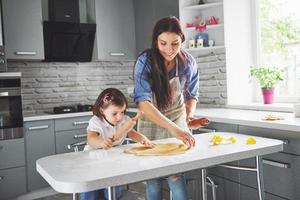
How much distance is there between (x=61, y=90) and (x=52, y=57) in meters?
0.43

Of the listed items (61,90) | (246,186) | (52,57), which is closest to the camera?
(246,186)

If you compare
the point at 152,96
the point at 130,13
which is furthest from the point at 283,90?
the point at 130,13

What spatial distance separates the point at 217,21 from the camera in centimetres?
324

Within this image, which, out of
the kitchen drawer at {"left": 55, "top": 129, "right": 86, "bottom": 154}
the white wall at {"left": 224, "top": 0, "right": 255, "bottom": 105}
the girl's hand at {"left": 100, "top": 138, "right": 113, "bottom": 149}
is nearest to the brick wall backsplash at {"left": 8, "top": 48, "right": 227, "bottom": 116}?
the white wall at {"left": 224, "top": 0, "right": 255, "bottom": 105}

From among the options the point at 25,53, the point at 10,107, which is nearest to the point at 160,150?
the point at 10,107

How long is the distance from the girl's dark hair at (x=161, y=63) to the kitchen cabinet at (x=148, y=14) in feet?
5.73

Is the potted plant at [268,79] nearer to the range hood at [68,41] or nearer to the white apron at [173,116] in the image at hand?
the white apron at [173,116]

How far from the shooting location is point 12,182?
3.16 metres

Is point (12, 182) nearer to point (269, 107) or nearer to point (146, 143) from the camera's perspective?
point (146, 143)

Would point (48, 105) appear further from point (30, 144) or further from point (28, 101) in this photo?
point (30, 144)

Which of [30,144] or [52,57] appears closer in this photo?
[30,144]

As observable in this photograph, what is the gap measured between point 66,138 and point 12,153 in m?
0.54

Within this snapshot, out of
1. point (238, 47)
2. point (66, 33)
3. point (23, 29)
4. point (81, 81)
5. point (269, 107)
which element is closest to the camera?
point (269, 107)

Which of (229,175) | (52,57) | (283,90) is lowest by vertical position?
(229,175)
